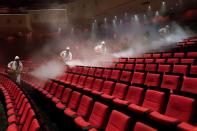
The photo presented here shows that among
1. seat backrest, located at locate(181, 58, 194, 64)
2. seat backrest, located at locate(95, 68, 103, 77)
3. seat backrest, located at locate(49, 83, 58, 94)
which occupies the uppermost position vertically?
seat backrest, located at locate(181, 58, 194, 64)

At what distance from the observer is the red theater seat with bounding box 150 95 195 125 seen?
2.18 ft

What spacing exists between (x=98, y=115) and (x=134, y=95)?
21 cm

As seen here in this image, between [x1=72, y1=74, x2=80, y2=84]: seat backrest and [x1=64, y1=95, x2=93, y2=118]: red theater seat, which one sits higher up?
[x1=72, y1=74, x2=80, y2=84]: seat backrest

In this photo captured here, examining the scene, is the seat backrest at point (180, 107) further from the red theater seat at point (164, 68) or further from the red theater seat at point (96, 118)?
the red theater seat at point (164, 68)

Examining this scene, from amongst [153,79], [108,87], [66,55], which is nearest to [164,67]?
[153,79]

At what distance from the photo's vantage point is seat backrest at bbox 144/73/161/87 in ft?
3.73

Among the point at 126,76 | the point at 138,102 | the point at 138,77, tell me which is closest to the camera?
the point at 138,102

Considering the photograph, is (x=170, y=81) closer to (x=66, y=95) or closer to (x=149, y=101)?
(x=149, y=101)

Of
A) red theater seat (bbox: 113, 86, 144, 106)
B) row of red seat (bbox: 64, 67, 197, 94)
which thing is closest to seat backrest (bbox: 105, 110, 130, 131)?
red theater seat (bbox: 113, 86, 144, 106)

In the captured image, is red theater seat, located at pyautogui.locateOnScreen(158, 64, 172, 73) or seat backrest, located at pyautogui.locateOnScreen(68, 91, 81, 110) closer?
seat backrest, located at pyautogui.locateOnScreen(68, 91, 81, 110)

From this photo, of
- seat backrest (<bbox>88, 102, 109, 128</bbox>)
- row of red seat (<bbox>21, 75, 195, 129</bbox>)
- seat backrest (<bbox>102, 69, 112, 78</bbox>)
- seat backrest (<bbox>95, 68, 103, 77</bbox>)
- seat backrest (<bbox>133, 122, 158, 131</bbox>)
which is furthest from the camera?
seat backrest (<bbox>95, 68, 103, 77</bbox>)

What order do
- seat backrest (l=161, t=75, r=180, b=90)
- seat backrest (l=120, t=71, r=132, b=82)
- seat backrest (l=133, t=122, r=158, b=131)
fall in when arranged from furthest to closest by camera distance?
1. seat backrest (l=120, t=71, r=132, b=82)
2. seat backrest (l=161, t=75, r=180, b=90)
3. seat backrest (l=133, t=122, r=158, b=131)

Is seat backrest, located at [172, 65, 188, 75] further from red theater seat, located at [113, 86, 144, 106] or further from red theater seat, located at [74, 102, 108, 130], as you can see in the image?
red theater seat, located at [74, 102, 108, 130]

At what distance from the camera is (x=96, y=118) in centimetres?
84
